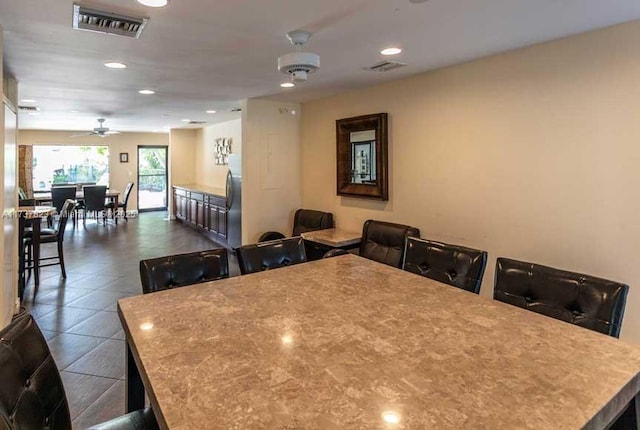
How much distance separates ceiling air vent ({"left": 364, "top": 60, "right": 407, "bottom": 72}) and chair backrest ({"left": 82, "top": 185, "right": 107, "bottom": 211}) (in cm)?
760

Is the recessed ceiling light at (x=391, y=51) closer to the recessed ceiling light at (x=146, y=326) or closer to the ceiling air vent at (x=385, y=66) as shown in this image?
the ceiling air vent at (x=385, y=66)

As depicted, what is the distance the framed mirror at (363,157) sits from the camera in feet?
13.6

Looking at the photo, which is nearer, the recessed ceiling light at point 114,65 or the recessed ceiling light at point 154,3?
the recessed ceiling light at point 154,3

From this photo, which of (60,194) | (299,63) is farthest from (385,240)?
(60,194)

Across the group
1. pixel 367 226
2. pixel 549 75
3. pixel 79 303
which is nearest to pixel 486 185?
pixel 549 75

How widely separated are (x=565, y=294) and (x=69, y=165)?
11773mm

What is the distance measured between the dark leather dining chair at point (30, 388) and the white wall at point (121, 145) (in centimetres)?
1072

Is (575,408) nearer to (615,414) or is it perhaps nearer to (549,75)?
(615,414)

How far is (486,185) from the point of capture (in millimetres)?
3248

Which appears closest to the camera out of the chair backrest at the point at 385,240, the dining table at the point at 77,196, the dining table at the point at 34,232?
the chair backrest at the point at 385,240

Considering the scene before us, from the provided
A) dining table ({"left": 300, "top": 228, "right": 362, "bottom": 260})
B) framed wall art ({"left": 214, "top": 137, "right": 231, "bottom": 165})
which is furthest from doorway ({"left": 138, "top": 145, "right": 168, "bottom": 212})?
dining table ({"left": 300, "top": 228, "right": 362, "bottom": 260})

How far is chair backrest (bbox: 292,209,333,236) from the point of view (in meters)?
4.95

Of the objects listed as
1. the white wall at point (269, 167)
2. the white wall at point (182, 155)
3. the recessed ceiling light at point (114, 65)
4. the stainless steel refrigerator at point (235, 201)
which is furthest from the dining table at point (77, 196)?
the recessed ceiling light at point (114, 65)

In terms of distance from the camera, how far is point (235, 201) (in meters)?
5.77
